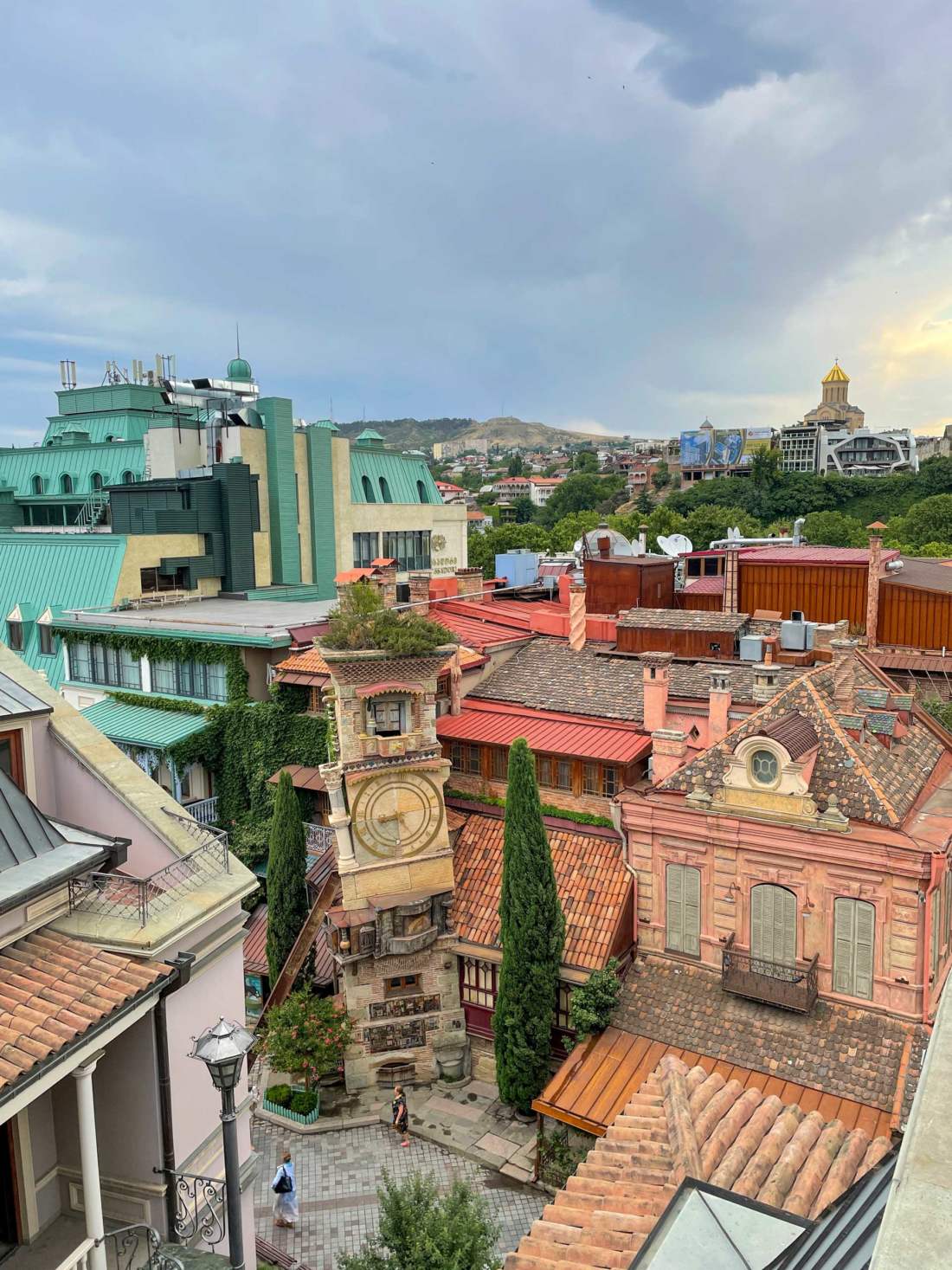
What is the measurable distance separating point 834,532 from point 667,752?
74989mm

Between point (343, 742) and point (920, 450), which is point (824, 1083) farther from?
point (920, 450)

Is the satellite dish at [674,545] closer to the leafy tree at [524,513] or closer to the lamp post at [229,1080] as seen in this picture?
the lamp post at [229,1080]

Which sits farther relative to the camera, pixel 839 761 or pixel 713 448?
pixel 713 448

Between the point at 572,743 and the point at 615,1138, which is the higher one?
the point at 572,743

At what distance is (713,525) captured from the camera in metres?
94.2

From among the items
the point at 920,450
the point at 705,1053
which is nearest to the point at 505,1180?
the point at 705,1053

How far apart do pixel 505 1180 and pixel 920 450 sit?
168m

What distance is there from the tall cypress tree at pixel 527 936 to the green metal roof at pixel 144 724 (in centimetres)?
1807

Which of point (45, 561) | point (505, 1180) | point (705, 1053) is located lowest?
point (505, 1180)

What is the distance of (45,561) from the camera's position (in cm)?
4650

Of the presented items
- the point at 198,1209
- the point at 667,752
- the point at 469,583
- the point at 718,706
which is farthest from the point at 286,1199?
the point at 469,583

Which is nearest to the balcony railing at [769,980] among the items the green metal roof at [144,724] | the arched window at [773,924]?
the arched window at [773,924]

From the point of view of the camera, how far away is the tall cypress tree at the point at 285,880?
2644 centimetres

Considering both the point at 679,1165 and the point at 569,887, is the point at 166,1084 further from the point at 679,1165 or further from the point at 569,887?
the point at 569,887
